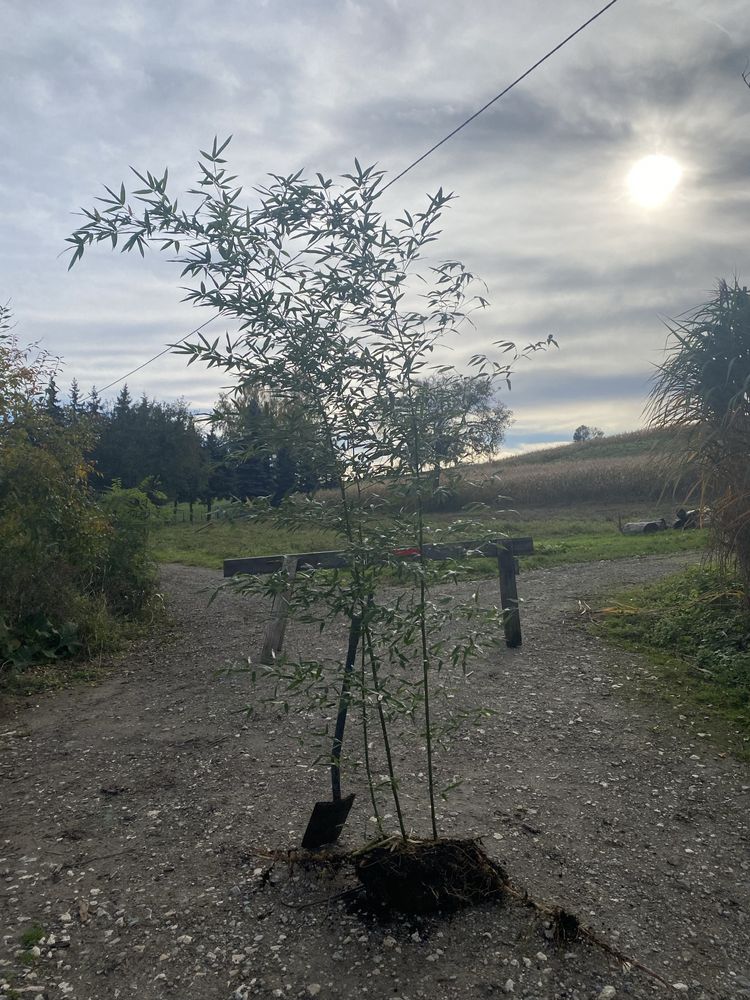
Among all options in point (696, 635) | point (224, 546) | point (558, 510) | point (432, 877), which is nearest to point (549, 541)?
point (558, 510)

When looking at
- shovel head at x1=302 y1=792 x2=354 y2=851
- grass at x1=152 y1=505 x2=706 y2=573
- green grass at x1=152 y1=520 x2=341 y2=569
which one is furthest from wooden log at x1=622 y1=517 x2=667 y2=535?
shovel head at x1=302 y1=792 x2=354 y2=851

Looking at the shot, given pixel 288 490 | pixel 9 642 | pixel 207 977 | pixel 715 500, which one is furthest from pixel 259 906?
pixel 715 500

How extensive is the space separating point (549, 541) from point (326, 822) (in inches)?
572

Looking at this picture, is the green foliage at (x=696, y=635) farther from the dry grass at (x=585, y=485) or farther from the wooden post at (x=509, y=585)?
the dry grass at (x=585, y=485)

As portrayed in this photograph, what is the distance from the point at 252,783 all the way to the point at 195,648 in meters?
4.37

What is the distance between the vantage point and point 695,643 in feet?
23.9

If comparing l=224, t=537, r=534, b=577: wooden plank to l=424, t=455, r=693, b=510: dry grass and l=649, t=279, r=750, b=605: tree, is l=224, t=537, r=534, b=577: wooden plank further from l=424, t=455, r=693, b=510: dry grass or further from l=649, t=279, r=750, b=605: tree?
l=424, t=455, r=693, b=510: dry grass

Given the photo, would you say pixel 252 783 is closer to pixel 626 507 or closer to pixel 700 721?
pixel 700 721

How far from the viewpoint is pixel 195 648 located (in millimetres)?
8961

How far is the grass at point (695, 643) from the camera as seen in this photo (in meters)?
5.69

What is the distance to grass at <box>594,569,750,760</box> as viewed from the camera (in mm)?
5691

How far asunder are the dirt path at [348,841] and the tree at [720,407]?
1732mm

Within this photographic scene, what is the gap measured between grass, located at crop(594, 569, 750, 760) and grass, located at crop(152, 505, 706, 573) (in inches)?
71.0

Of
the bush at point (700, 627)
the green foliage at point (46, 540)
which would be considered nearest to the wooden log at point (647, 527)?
the bush at point (700, 627)
